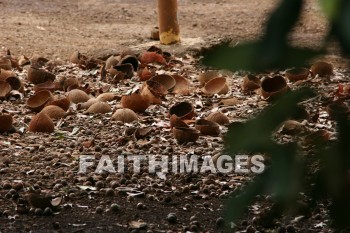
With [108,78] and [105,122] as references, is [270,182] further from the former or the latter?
[108,78]

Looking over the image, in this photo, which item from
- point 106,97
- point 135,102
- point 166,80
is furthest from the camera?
point 166,80

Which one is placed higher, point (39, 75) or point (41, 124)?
point (39, 75)

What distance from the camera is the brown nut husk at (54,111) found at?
442 cm

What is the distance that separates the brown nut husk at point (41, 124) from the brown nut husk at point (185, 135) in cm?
66

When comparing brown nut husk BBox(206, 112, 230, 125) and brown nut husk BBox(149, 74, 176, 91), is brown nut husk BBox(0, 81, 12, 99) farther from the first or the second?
brown nut husk BBox(206, 112, 230, 125)

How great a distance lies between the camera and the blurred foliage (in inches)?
39.6

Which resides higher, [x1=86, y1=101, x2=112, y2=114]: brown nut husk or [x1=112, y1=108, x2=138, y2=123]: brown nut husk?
[x1=86, y1=101, x2=112, y2=114]: brown nut husk

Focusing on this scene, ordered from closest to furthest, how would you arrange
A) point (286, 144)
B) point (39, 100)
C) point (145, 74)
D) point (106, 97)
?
point (286, 144)
point (39, 100)
point (106, 97)
point (145, 74)

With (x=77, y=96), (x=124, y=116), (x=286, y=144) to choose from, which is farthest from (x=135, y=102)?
(x=286, y=144)

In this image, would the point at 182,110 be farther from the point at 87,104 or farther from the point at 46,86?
the point at 46,86

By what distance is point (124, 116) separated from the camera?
14.3ft

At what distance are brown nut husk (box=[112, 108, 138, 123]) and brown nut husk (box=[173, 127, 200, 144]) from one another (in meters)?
0.46

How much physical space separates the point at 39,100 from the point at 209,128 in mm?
1086

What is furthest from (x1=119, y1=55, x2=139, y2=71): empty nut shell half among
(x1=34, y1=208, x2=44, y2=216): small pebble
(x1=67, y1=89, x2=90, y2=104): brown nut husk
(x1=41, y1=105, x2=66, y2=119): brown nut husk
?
(x1=34, y1=208, x2=44, y2=216): small pebble
